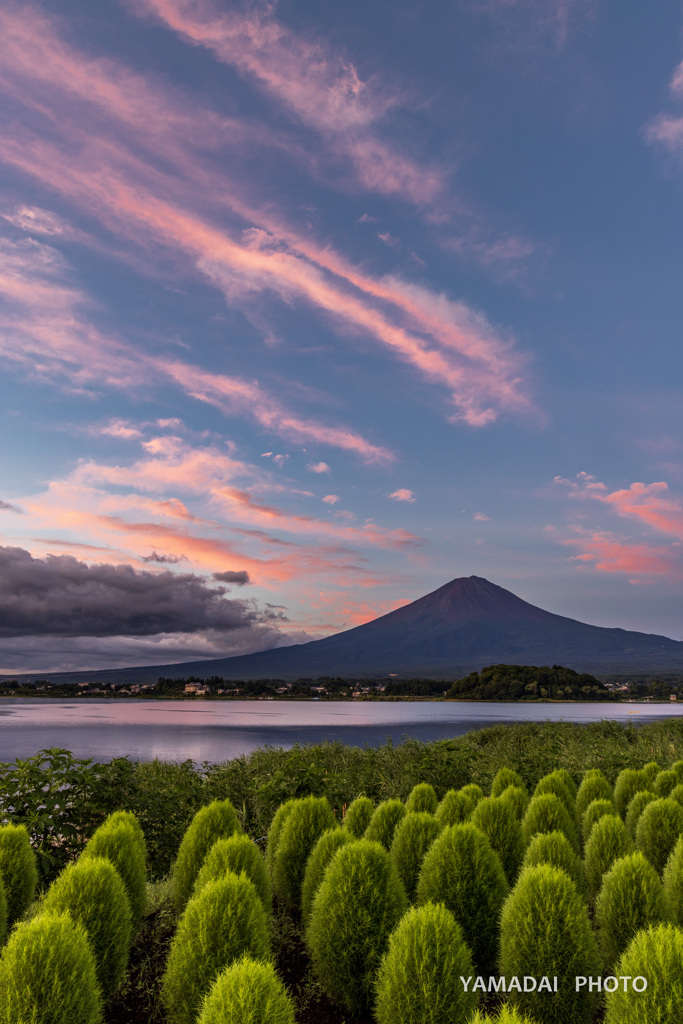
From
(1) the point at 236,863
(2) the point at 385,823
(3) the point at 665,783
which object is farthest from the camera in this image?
(3) the point at 665,783

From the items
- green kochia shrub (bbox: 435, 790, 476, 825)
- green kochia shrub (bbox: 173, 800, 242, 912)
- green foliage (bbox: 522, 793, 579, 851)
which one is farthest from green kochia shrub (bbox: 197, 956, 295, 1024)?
green foliage (bbox: 522, 793, 579, 851)

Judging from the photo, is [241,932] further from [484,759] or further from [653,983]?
[484,759]

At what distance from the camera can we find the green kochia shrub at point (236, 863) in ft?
17.7

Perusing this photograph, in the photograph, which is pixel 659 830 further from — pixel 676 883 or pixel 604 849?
pixel 676 883

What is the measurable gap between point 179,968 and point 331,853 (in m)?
2.17

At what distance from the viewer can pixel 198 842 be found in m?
6.68

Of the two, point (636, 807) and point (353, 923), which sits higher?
point (353, 923)

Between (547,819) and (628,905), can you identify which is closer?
(628,905)

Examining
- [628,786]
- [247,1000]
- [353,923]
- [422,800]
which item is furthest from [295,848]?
[628,786]

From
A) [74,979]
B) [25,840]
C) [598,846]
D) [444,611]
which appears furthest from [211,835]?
[444,611]

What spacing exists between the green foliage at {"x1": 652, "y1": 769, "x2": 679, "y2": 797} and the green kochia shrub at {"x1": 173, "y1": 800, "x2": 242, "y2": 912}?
766cm

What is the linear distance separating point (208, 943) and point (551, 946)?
2510 mm

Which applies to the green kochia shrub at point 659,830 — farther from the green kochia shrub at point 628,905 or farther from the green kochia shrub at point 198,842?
the green kochia shrub at point 198,842

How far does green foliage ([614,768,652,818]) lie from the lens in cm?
1073
